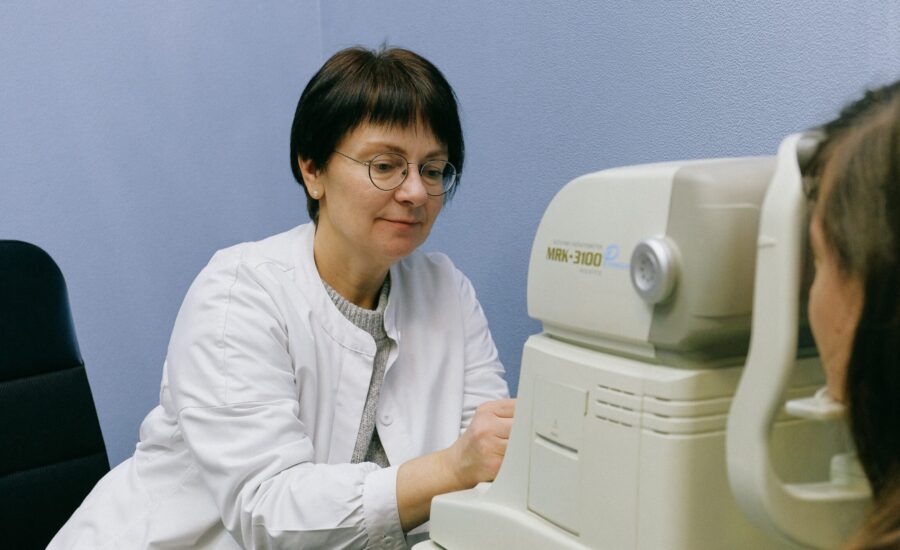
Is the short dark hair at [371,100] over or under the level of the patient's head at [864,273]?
over

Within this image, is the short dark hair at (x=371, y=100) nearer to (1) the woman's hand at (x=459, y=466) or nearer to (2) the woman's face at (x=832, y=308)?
(1) the woman's hand at (x=459, y=466)

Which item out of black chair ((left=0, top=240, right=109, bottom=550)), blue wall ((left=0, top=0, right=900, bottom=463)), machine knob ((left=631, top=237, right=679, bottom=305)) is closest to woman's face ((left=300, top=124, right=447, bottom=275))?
blue wall ((left=0, top=0, right=900, bottom=463))

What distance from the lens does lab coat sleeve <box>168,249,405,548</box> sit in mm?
1080

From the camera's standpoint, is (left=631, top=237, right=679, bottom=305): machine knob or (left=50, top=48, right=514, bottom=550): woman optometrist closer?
(left=631, top=237, right=679, bottom=305): machine knob

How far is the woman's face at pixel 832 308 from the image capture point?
0.60 meters

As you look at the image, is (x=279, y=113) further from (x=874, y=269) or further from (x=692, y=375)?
(x=874, y=269)

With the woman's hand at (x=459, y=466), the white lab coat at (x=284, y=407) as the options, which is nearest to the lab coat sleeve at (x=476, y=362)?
the white lab coat at (x=284, y=407)

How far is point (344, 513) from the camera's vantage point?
3.53ft

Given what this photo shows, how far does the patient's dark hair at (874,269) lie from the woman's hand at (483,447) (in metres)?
0.47

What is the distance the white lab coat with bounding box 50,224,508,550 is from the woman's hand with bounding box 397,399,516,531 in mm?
20

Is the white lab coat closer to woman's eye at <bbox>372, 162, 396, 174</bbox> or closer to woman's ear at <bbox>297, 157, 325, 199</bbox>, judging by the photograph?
woman's ear at <bbox>297, 157, 325, 199</bbox>

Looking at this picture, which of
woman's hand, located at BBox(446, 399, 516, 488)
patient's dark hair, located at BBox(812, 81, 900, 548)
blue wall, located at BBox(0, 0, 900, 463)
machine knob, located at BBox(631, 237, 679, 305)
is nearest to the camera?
patient's dark hair, located at BBox(812, 81, 900, 548)

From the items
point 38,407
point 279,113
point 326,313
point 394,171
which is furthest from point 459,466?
point 279,113

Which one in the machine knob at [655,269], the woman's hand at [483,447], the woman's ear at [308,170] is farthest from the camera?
the woman's ear at [308,170]
